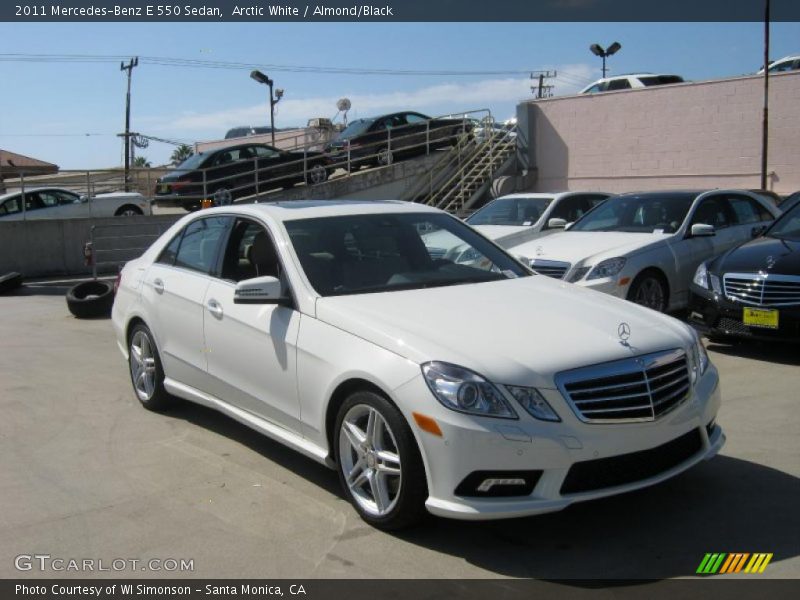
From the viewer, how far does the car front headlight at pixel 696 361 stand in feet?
14.4

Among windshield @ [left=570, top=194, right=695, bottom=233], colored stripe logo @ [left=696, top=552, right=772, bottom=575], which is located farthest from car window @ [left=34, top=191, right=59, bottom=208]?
colored stripe logo @ [left=696, top=552, right=772, bottom=575]

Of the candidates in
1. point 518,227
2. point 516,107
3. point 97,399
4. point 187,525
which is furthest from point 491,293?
point 516,107

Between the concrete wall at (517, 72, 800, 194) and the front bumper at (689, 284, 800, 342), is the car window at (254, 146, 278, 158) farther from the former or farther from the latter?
the front bumper at (689, 284, 800, 342)

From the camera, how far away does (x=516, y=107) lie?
24.9 m

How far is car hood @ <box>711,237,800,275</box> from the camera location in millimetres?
7727

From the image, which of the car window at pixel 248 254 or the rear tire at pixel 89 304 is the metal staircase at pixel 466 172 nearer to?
the rear tire at pixel 89 304

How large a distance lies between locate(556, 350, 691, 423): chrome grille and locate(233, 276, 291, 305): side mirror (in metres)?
1.72

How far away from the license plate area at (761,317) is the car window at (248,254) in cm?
452

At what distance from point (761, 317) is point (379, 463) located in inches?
190

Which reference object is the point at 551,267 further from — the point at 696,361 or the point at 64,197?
the point at 64,197

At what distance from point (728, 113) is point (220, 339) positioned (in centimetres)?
1812

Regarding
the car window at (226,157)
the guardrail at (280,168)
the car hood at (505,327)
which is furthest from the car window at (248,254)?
the car window at (226,157)

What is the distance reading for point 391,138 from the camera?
83.9ft
